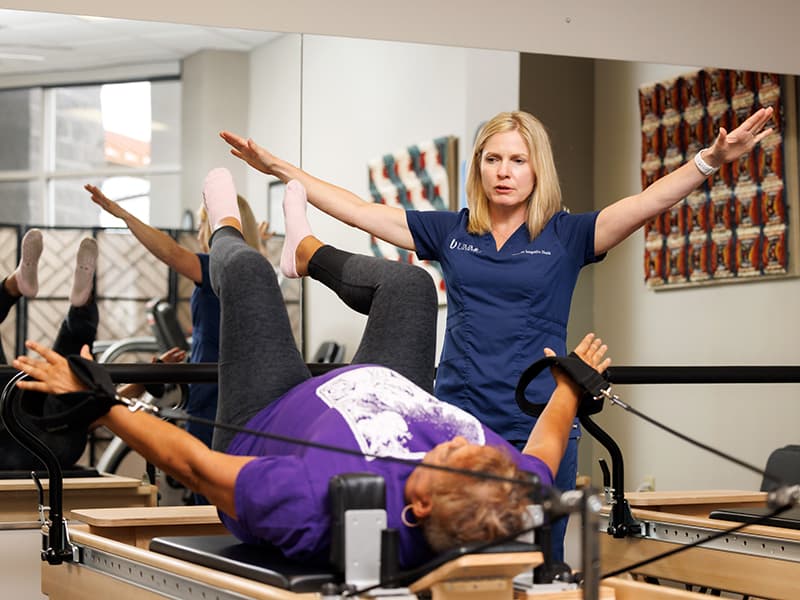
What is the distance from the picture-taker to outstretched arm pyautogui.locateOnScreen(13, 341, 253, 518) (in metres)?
1.66

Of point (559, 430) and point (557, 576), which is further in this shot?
point (559, 430)

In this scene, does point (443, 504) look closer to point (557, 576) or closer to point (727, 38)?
point (557, 576)

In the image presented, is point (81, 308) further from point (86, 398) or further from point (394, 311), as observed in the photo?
point (86, 398)

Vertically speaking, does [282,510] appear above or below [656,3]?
below

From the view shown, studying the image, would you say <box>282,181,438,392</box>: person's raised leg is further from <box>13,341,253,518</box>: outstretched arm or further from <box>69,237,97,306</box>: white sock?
<box>69,237,97,306</box>: white sock

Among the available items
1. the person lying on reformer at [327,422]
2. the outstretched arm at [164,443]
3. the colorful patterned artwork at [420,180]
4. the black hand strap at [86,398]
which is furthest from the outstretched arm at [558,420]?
the colorful patterned artwork at [420,180]

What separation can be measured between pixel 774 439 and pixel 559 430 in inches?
103

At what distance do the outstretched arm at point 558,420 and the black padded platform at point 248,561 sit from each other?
17.5 inches

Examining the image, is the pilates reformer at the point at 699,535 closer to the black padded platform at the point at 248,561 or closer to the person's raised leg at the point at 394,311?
the person's raised leg at the point at 394,311

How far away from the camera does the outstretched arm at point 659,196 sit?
2387mm

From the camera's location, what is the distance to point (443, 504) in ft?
5.10

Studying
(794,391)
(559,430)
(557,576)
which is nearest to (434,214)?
(559,430)

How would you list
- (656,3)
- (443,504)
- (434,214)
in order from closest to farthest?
(443,504) < (434,214) < (656,3)

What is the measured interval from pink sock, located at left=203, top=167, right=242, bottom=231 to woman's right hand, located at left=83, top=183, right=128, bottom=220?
5.63 feet
